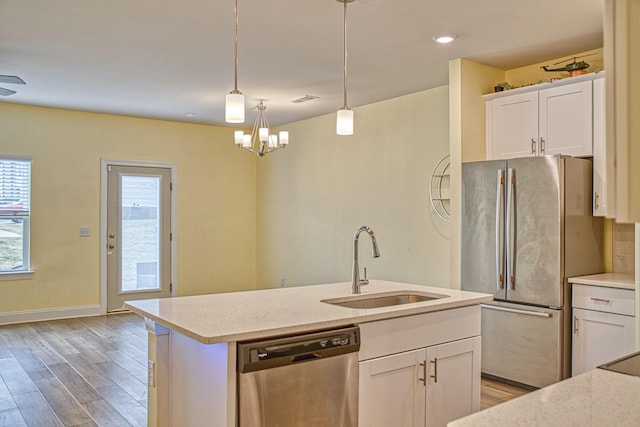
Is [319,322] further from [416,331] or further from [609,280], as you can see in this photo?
[609,280]

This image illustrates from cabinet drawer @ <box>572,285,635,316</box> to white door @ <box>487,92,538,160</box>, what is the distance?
1.17 meters

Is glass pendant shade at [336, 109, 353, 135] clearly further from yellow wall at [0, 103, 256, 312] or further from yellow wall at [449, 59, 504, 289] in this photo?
yellow wall at [0, 103, 256, 312]

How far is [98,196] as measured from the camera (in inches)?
266

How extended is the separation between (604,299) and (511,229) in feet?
2.55

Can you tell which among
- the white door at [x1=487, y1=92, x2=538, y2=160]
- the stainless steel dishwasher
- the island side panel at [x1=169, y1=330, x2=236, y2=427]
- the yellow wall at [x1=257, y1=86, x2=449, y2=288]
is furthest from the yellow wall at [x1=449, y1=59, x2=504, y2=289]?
the island side panel at [x1=169, y1=330, x2=236, y2=427]

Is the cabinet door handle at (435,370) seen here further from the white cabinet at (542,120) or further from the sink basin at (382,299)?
the white cabinet at (542,120)

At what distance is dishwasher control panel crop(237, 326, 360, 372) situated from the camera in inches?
76.1

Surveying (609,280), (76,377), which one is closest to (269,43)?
(609,280)

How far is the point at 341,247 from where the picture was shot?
21.5ft

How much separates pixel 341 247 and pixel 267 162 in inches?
85.0

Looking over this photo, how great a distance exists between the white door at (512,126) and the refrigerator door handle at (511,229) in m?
0.43

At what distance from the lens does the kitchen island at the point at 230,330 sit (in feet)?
6.42

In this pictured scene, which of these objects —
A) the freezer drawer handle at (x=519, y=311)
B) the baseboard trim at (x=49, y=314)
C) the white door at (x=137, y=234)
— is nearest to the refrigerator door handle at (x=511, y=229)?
the freezer drawer handle at (x=519, y=311)

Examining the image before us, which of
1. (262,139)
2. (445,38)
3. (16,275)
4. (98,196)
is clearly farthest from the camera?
(98,196)
